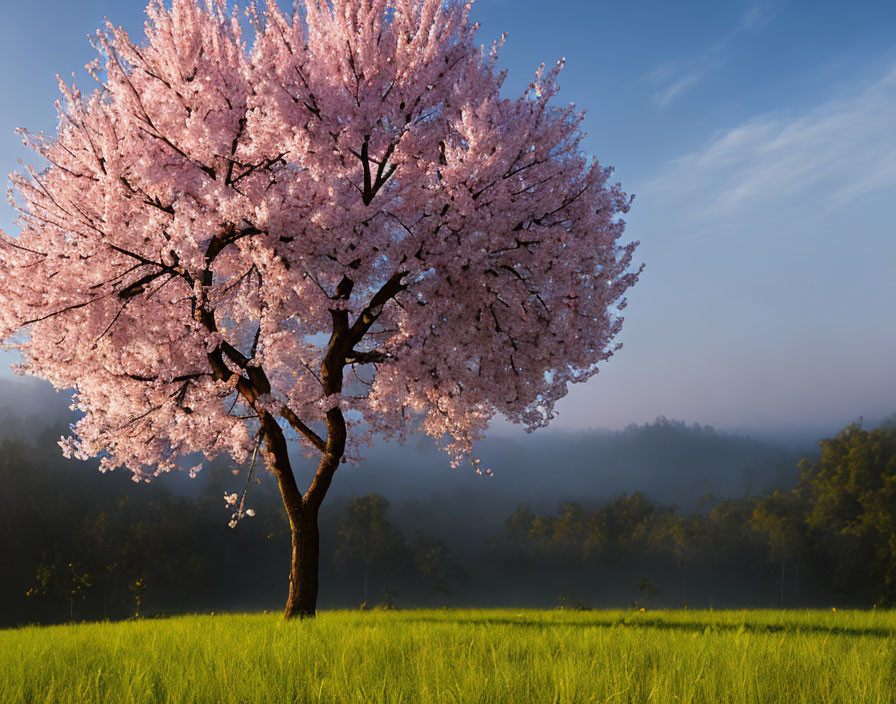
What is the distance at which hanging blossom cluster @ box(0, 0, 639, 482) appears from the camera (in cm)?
1309

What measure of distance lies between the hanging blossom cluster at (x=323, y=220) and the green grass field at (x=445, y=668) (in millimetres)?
6282

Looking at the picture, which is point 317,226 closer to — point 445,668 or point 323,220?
point 323,220

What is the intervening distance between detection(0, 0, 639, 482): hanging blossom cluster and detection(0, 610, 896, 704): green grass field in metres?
6.28

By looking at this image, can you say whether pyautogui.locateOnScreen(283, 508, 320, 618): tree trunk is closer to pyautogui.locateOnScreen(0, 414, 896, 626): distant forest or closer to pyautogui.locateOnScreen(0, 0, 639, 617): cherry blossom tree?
pyautogui.locateOnScreen(0, 0, 639, 617): cherry blossom tree

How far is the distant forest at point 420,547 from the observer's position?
188ft

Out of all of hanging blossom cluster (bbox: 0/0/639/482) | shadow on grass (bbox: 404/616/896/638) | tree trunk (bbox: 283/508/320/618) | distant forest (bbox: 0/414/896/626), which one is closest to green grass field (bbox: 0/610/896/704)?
shadow on grass (bbox: 404/616/896/638)

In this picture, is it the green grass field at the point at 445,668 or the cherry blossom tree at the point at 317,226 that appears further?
the cherry blossom tree at the point at 317,226

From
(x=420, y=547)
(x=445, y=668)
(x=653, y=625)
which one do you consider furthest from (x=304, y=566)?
(x=420, y=547)

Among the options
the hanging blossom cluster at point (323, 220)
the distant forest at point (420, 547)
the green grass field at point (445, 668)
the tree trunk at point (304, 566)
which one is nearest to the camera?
the green grass field at point (445, 668)

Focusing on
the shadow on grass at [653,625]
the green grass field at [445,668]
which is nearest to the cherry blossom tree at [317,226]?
the shadow on grass at [653,625]

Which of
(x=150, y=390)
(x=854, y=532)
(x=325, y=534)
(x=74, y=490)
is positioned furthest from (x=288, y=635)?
(x=325, y=534)

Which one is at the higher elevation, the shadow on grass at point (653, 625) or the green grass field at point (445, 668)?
the green grass field at point (445, 668)

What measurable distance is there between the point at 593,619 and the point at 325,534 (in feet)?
332

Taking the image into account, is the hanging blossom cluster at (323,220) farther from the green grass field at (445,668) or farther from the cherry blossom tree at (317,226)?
the green grass field at (445,668)
